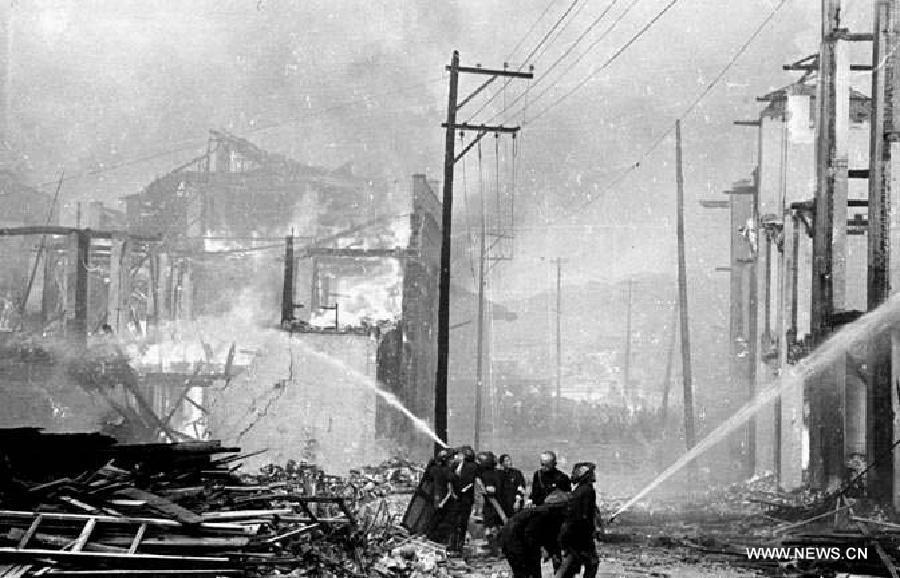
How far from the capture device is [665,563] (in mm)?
14320

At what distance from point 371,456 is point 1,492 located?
53.3 feet

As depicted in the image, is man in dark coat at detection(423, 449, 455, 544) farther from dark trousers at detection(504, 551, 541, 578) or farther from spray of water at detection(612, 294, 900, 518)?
spray of water at detection(612, 294, 900, 518)

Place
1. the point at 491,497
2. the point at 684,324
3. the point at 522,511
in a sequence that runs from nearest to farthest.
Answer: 1. the point at 522,511
2. the point at 491,497
3. the point at 684,324

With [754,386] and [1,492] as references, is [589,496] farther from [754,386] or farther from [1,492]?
[754,386]

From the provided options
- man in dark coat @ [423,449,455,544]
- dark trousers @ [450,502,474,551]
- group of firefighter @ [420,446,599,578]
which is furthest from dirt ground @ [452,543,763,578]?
man in dark coat @ [423,449,455,544]

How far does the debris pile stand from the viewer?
952cm

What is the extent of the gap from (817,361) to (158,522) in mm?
16030

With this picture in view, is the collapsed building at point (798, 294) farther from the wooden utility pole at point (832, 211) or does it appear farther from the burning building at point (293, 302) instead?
the burning building at point (293, 302)

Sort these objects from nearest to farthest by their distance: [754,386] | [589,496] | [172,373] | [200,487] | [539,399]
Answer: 1. [589,496]
2. [200,487]
3. [754,386]
4. [172,373]
5. [539,399]

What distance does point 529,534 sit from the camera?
9820 millimetres

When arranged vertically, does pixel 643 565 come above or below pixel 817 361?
below

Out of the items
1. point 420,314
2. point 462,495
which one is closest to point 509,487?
point 462,495

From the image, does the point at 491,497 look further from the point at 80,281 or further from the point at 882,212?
the point at 80,281

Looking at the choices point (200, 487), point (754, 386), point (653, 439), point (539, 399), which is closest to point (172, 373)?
point (754, 386)
